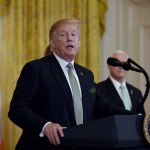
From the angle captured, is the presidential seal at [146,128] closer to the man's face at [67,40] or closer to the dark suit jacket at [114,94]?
the man's face at [67,40]

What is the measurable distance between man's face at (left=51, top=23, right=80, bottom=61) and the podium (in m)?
0.67

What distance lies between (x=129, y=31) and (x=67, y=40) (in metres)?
3.38

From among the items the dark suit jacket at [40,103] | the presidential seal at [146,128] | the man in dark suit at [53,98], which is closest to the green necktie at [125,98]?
the man in dark suit at [53,98]

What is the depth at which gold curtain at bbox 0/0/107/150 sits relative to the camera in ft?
14.6

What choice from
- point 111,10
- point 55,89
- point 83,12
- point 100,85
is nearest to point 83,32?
point 83,12

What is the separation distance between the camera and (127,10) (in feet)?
18.9

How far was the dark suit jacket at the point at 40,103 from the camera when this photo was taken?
7.02 feet

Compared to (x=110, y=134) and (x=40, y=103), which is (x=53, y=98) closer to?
(x=40, y=103)

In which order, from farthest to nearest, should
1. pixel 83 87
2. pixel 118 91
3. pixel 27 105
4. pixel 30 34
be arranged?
pixel 30 34
pixel 118 91
pixel 83 87
pixel 27 105

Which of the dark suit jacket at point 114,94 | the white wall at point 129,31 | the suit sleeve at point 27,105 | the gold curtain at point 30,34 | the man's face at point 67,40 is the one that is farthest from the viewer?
the white wall at point 129,31

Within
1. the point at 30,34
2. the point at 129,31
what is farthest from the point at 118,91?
the point at 129,31

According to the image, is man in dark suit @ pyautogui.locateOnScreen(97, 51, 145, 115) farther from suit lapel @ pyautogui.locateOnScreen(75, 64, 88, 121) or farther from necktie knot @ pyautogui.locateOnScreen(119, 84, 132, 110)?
suit lapel @ pyautogui.locateOnScreen(75, 64, 88, 121)

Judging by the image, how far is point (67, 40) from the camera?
2.50 m

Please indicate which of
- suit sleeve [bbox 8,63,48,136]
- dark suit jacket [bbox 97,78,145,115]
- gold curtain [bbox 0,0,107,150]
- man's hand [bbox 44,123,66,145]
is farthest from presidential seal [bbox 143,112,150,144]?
gold curtain [bbox 0,0,107,150]
